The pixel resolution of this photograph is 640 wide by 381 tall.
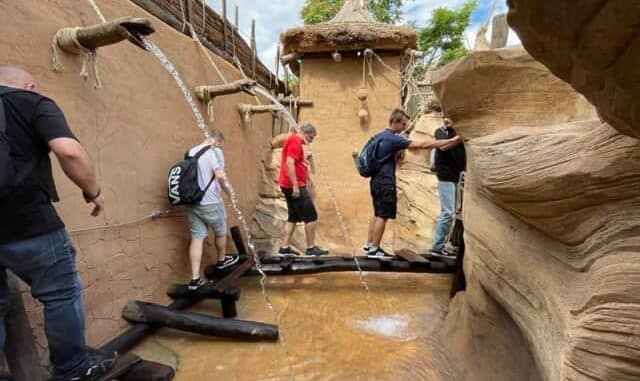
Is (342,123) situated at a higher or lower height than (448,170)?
higher

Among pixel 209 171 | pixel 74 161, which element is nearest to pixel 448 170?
pixel 209 171

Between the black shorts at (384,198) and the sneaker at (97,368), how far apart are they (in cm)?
286

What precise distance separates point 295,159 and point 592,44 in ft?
12.9

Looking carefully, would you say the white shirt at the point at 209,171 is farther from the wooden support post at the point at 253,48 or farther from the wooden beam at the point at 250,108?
the wooden support post at the point at 253,48

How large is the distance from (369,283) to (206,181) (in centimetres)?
213

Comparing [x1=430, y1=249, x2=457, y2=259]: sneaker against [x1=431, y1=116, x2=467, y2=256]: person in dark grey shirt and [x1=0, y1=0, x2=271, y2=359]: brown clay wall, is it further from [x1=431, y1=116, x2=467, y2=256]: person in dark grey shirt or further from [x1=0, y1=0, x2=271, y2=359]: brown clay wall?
[x1=0, y1=0, x2=271, y2=359]: brown clay wall

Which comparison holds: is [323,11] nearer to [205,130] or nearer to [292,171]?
[292,171]

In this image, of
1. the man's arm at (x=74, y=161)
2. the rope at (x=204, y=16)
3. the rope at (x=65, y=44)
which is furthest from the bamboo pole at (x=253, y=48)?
the man's arm at (x=74, y=161)

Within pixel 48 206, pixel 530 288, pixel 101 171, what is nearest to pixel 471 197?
pixel 530 288

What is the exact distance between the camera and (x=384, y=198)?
13.3ft

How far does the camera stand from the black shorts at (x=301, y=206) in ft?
15.1

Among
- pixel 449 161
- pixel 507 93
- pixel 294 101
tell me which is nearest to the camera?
pixel 507 93

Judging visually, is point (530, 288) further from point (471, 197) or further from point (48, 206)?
point (48, 206)

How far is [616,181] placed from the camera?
1.15 metres
